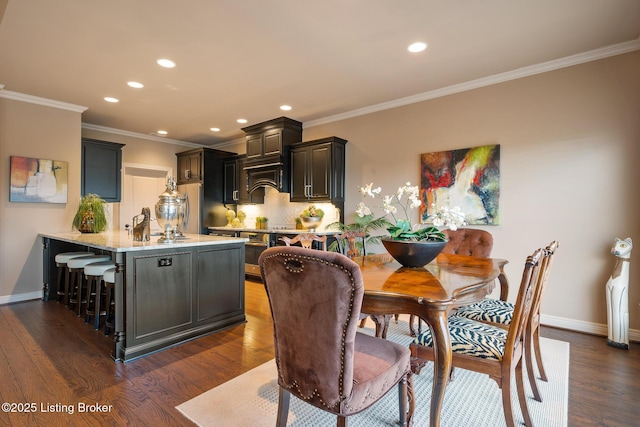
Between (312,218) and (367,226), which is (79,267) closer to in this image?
(312,218)

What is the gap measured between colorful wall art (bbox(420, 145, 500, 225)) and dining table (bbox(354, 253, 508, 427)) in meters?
1.70

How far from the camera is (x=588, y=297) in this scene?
10.0 feet

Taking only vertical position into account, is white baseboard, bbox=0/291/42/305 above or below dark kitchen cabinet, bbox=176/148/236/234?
below

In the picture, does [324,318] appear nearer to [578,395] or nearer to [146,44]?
[578,395]

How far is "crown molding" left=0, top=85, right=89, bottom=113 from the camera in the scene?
4.01 meters

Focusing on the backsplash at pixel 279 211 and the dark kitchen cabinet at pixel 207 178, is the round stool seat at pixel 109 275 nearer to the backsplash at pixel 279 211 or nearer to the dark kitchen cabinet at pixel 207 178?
the backsplash at pixel 279 211

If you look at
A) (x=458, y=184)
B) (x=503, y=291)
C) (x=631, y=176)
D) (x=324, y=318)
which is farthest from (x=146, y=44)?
(x=631, y=176)

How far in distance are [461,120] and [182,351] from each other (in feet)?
12.4

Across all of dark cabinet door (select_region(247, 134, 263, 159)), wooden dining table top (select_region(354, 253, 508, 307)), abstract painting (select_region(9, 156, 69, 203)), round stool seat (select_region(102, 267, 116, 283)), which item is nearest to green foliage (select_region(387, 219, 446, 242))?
wooden dining table top (select_region(354, 253, 508, 307))

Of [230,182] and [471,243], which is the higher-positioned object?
[230,182]

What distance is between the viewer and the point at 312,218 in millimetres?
5098

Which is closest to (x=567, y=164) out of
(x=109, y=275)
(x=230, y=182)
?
(x=109, y=275)

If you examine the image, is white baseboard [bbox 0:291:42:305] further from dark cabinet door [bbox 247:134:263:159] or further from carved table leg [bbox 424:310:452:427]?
carved table leg [bbox 424:310:452:427]

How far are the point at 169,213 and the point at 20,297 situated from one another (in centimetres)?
295
